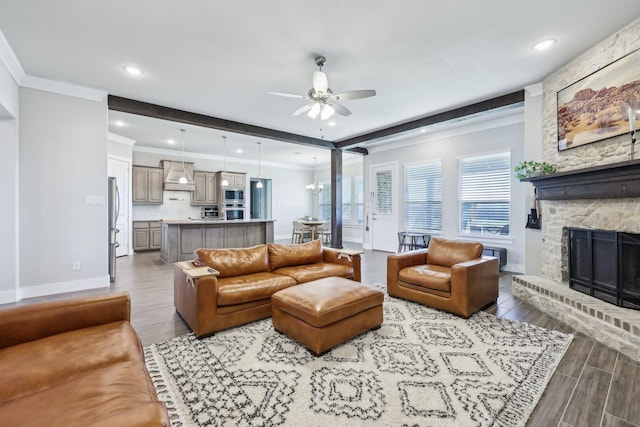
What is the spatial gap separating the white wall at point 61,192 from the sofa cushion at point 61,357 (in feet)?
10.3

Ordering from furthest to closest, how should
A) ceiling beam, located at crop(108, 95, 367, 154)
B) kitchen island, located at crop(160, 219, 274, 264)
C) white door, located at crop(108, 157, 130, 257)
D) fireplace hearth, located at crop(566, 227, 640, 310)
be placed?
white door, located at crop(108, 157, 130, 257), kitchen island, located at crop(160, 219, 274, 264), ceiling beam, located at crop(108, 95, 367, 154), fireplace hearth, located at crop(566, 227, 640, 310)

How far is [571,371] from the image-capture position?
6.91 feet

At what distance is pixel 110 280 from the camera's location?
458 centimetres

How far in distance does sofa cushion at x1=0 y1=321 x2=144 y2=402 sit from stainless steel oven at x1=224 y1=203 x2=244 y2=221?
7.49 metres

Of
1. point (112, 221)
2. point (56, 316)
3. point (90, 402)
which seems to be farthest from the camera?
point (112, 221)

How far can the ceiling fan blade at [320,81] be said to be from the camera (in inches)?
120

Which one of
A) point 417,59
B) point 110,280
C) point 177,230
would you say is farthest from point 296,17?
point 177,230

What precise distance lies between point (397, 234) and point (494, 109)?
12.1ft

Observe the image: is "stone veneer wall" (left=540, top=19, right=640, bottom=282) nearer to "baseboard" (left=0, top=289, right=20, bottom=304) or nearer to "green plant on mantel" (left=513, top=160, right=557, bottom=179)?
"green plant on mantel" (left=513, top=160, right=557, bottom=179)

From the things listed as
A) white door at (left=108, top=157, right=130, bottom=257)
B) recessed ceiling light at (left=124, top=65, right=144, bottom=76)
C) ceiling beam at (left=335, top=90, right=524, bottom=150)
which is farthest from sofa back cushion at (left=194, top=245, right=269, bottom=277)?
white door at (left=108, top=157, right=130, bottom=257)

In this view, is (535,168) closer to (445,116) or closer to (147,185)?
(445,116)

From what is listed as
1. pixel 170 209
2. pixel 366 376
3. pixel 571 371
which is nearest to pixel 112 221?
pixel 170 209

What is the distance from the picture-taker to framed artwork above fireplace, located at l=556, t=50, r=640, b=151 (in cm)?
274

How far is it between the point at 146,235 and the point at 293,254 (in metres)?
5.83
